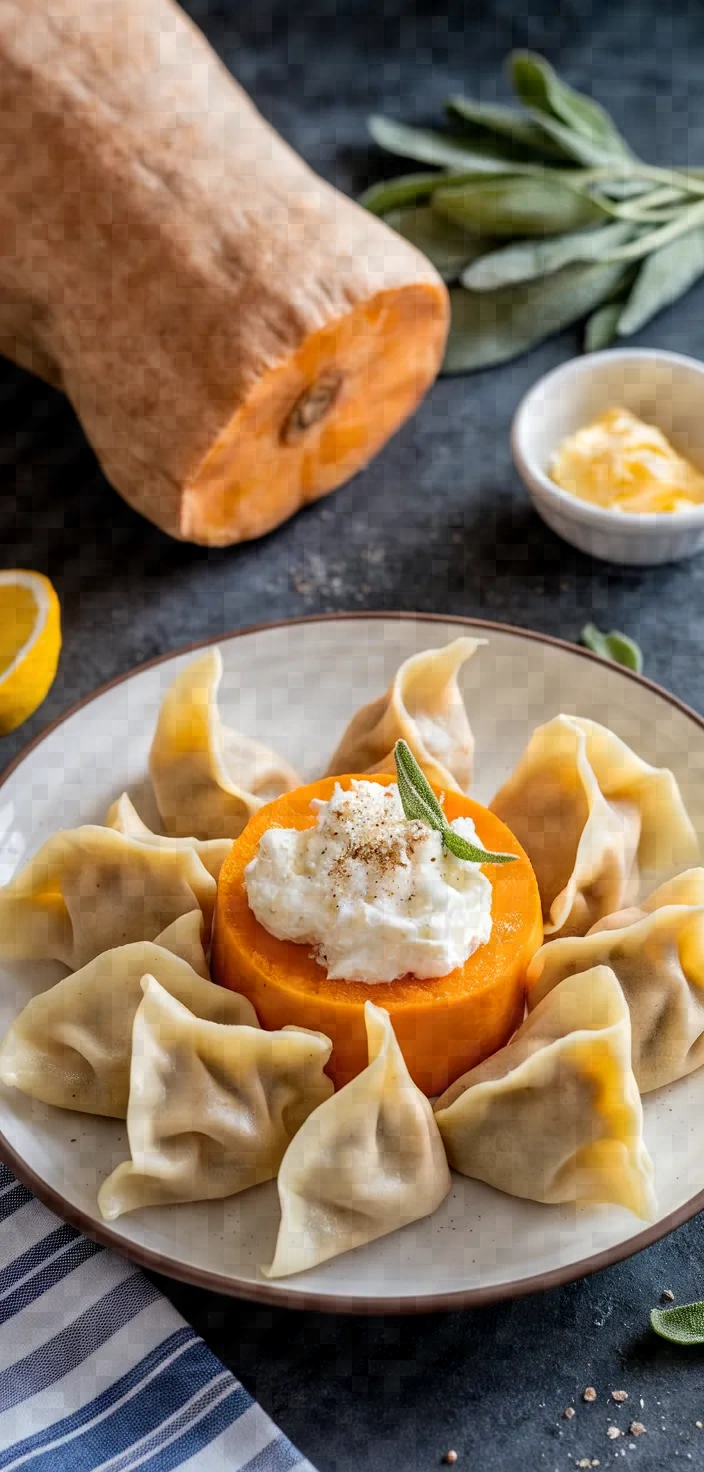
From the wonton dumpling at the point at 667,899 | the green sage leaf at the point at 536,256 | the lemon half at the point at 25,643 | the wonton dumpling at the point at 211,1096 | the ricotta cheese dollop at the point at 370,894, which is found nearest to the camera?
the wonton dumpling at the point at 211,1096

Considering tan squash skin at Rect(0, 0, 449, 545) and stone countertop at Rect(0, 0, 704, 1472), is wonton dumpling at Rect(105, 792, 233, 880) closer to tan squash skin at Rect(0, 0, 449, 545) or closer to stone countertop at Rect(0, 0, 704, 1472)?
stone countertop at Rect(0, 0, 704, 1472)

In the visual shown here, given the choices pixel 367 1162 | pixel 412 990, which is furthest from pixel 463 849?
pixel 367 1162

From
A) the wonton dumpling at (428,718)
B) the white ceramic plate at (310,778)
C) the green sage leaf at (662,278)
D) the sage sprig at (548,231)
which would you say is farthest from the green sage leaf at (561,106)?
the wonton dumpling at (428,718)

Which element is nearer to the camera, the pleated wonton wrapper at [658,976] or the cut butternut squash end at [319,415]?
the pleated wonton wrapper at [658,976]

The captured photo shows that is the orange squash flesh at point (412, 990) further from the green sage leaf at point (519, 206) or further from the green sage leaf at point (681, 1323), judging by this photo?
the green sage leaf at point (519, 206)

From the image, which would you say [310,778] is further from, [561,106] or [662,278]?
[561,106]

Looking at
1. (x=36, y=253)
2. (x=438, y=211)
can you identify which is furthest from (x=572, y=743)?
(x=438, y=211)

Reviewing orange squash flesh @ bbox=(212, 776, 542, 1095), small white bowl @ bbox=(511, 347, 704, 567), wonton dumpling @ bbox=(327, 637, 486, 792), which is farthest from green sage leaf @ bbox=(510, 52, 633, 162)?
orange squash flesh @ bbox=(212, 776, 542, 1095)

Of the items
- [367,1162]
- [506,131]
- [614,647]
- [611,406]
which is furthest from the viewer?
[506,131]
